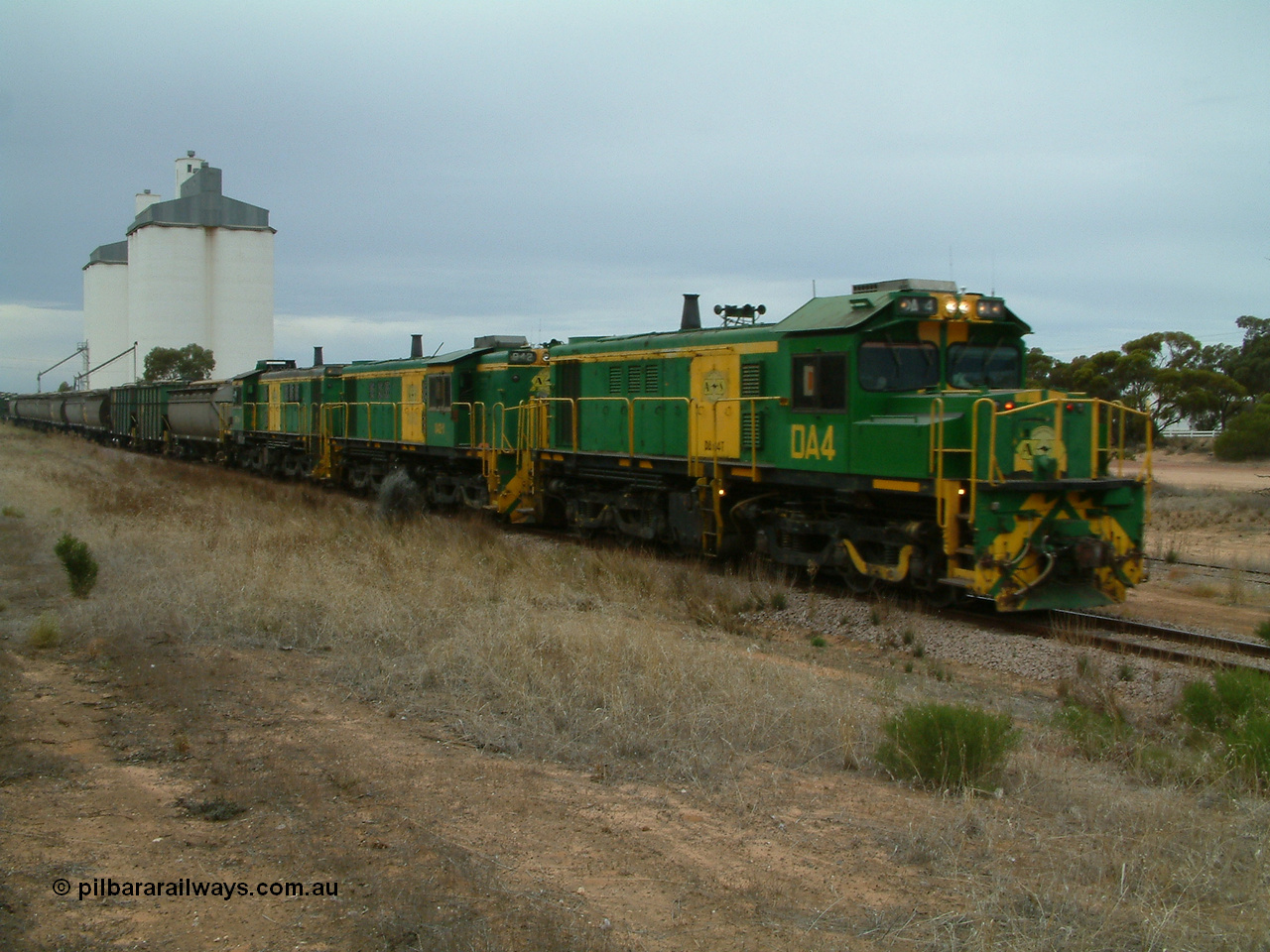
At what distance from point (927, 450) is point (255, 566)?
8.09 meters

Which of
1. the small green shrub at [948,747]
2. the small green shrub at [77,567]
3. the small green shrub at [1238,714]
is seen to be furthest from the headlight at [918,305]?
the small green shrub at [77,567]

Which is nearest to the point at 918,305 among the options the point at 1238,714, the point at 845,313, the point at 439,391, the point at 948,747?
the point at 845,313

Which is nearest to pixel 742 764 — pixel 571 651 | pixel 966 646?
pixel 571 651

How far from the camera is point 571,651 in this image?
8812mm

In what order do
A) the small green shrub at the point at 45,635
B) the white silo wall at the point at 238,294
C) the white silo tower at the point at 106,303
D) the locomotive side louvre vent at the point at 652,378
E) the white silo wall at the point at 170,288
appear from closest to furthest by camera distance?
the small green shrub at the point at 45,635 → the locomotive side louvre vent at the point at 652,378 → the white silo wall at the point at 170,288 → the white silo wall at the point at 238,294 → the white silo tower at the point at 106,303

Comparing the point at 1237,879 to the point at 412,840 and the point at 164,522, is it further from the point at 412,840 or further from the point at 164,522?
the point at 164,522

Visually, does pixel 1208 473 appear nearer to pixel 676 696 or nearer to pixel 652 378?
pixel 652 378

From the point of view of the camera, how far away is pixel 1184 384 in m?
47.8

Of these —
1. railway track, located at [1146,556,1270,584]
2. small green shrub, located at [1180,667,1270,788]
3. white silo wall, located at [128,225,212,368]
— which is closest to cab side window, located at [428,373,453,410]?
railway track, located at [1146,556,1270,584]

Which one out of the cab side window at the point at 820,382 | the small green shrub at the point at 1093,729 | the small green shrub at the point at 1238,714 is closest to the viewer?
the small green shrub at the point at 1238,714

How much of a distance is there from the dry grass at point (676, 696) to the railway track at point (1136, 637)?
47.6 inches

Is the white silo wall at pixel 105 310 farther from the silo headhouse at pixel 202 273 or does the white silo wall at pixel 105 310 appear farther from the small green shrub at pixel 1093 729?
the small green shrub at pixel 1093 729

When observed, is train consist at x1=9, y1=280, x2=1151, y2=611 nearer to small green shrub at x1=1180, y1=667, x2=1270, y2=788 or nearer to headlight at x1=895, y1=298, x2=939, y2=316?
headlight at x1=895, y1=298, x2=939, y2=316

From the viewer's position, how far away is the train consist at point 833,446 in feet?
35.6
